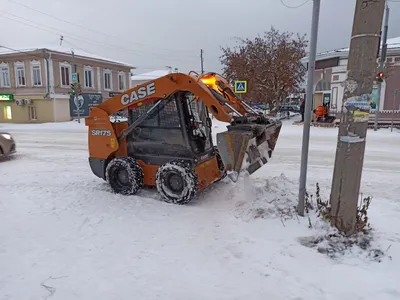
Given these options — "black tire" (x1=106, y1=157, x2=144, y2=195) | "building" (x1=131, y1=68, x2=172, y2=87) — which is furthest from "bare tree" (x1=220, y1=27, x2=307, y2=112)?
"building" (x1=131, y1=68, x2=172, y2=87)

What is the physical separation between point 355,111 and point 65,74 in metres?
31.4

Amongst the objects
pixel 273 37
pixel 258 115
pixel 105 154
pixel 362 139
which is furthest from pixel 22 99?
pixel 362 139

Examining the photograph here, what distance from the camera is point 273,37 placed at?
27.2 m

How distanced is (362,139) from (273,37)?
1012 inches

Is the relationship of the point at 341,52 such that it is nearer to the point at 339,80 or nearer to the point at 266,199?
the point at 339,80

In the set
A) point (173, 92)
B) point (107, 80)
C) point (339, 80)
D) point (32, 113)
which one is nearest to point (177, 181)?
point (173, 92)

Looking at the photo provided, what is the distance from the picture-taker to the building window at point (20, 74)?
30.0 metres

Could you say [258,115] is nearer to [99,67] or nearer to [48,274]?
[48,274]

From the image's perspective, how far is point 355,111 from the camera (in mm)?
3582

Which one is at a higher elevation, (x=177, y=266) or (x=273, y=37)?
(x=273, y=37)

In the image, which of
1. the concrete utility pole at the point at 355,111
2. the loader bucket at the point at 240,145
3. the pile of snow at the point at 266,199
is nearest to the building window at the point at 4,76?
the pile of snow at the point at 266,199

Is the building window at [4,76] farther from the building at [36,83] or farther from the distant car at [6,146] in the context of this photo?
the distant car at [6,146]

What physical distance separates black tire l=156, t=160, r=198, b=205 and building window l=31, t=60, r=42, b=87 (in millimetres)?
28416

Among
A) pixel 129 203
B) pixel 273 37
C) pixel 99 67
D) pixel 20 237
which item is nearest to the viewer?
pixel 20 237
